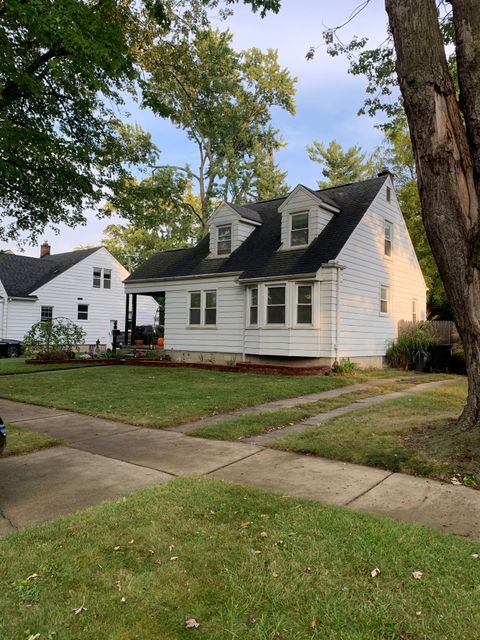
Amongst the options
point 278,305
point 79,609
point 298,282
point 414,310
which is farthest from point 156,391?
point 414,310

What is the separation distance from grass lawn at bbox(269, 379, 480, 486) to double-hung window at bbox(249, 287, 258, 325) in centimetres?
871

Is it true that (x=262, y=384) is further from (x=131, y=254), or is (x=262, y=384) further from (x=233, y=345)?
(x=131, y=254)

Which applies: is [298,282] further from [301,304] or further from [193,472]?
[193,472]

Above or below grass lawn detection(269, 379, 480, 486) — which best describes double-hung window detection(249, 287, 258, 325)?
above

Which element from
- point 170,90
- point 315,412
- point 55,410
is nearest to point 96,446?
point 55,410

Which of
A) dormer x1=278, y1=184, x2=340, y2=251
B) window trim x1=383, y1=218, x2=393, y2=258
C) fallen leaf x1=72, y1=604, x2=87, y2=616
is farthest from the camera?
window trim x1=383, y1=218, x2=393, y2=258

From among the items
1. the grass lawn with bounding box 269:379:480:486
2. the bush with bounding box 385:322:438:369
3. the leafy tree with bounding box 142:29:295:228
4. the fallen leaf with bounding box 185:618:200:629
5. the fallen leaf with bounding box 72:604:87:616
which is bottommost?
the fallen leaf with bounding box 72:604:87:616

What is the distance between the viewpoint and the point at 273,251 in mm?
16984

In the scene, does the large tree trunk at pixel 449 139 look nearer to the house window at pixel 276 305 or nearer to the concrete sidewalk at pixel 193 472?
the concrete sidewalk at pixel 193 472

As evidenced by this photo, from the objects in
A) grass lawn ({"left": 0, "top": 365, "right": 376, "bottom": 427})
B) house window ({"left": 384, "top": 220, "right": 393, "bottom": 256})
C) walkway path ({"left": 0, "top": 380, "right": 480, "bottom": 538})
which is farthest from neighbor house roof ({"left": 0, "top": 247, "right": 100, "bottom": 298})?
walkway path ({"left": 0, "top": 380, "right": 480, "bottom": 538})

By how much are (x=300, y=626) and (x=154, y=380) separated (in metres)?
11.4

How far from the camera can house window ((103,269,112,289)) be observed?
108ft

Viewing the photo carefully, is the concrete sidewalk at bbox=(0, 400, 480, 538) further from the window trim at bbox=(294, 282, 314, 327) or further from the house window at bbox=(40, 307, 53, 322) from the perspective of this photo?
the house window at bbox=(40, 307, 53, 322)

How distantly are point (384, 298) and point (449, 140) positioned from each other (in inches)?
538
